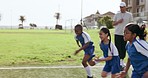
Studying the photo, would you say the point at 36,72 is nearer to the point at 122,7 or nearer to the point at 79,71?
the point at 79,71

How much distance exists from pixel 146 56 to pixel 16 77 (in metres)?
4.84

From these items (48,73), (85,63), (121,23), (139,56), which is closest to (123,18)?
(121,23)

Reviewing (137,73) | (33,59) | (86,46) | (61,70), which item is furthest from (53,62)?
(137,73)

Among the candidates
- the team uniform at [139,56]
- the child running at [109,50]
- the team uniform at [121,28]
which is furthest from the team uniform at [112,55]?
the team uniform at [121,28]

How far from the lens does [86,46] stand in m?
8.16

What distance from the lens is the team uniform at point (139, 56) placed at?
4.93m

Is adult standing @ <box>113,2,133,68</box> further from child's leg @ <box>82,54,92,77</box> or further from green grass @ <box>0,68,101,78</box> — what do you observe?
child's leg @ <box>82,54,92,77</box>

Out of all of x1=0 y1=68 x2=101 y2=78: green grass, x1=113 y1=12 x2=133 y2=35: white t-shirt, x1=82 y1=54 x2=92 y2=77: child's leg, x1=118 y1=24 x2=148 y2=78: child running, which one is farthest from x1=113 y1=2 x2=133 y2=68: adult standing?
x1=118 y1=24 x2=148 y2=78: child running

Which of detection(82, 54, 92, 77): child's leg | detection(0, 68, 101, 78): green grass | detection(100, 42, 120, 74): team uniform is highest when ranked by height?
detection(100, 42, 120, 74): team uniform

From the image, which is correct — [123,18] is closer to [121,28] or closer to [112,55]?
[121,28]

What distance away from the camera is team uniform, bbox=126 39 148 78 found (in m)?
4.93

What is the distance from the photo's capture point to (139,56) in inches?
197

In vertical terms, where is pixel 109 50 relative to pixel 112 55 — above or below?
above

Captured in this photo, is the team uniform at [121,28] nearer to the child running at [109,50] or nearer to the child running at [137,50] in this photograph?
the child running at [109,50]
